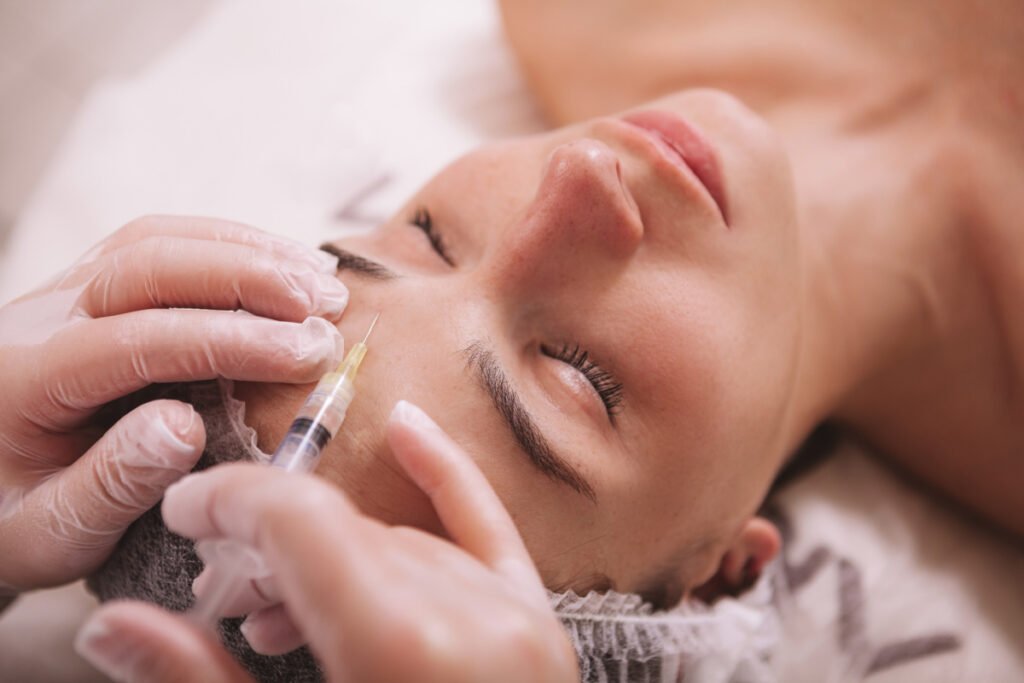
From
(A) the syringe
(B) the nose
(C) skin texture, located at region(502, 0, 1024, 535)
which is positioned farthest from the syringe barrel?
(C) skin texture, located at region(502, 0, 1024, 535)

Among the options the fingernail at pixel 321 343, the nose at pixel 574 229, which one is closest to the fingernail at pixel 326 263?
the fingernail at pixel 321 343

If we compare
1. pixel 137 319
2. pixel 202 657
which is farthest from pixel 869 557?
pixel 137 319

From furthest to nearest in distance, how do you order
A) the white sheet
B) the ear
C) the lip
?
1. the white sheet
2. the ear
3. the lip

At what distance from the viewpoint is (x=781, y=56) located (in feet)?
5.12

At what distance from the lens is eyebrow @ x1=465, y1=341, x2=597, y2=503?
2.81ft

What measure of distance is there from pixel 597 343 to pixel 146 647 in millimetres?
597

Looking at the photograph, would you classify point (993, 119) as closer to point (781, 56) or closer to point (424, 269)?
point (781, 56)

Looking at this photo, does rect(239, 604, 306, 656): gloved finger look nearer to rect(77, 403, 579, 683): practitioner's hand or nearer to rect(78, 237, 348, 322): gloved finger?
rect(77, 403, 579, 683): practitioner's hand

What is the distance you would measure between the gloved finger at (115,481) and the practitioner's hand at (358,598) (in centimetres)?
18

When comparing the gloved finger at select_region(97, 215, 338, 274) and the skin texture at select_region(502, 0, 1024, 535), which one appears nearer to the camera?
the gloved finger at select_region(97, 215, 338, 274)

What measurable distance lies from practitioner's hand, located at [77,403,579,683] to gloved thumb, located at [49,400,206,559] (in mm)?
176

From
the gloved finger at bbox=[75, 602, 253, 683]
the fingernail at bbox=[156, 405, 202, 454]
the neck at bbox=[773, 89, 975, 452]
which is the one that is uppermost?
the fingernail at bbox=[156, 405, 202, 454]

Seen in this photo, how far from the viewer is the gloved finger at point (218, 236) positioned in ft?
3.11

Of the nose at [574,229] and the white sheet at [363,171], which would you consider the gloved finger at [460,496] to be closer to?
the nose at [574,229]
